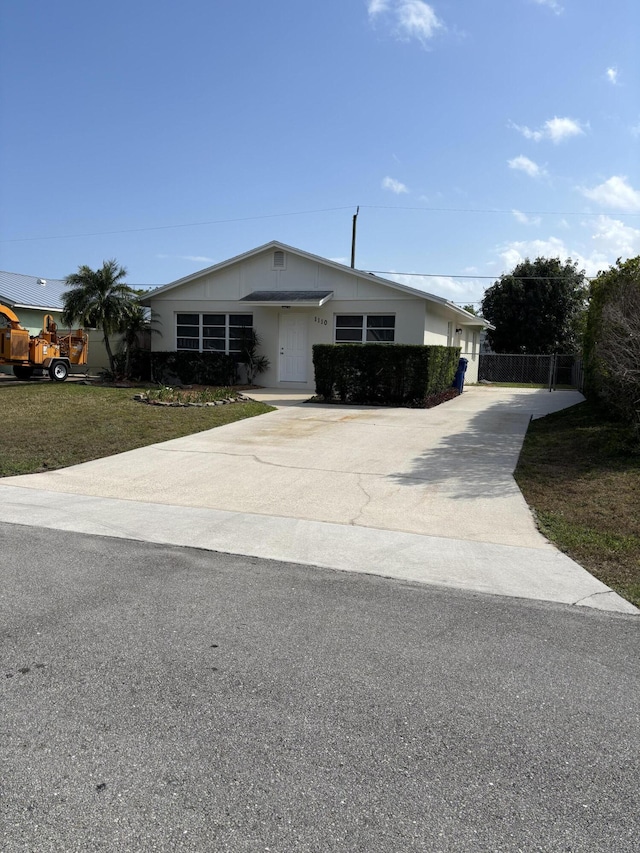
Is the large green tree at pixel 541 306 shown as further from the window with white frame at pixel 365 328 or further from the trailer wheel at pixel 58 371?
the trailer wheel at pixel 58 371

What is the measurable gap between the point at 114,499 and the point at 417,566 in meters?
4.13

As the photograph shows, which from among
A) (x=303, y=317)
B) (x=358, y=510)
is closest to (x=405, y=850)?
(x=358, y=510)

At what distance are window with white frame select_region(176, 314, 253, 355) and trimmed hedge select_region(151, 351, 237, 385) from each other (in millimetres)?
667

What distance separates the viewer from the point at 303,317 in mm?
22078

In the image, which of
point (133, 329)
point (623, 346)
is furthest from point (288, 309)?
point (623, 346)

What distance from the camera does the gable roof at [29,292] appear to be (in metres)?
29.0

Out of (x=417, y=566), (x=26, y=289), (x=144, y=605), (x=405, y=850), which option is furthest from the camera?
(x=26, y=289)

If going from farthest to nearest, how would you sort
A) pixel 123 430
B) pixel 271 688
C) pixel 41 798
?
pixel 123 430
pixel 271 688
pixel 41 798

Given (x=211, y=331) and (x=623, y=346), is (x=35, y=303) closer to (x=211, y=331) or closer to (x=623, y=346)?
(x=211, y=331)

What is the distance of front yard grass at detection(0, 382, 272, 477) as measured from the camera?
10570mm

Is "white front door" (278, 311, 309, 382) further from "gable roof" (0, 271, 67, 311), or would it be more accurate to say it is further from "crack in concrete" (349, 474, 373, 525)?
"crack in concrete" (349, 474, 373, 525)

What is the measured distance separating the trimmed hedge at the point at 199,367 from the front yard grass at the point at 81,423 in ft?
15.0

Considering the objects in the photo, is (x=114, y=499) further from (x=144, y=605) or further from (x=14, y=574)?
(x=144, y=605)

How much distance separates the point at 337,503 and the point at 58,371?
16211 millimetres
